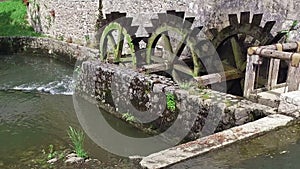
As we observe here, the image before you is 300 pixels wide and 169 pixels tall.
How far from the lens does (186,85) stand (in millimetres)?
5883

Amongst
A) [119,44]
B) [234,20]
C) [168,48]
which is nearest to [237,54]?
[234,20]

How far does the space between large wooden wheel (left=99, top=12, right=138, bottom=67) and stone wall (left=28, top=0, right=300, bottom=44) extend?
4.95 ft

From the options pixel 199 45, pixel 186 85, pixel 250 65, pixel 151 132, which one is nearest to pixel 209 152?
pixel 250 65

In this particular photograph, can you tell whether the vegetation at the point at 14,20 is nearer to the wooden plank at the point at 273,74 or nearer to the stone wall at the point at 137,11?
the stone wall at the point at 137,11

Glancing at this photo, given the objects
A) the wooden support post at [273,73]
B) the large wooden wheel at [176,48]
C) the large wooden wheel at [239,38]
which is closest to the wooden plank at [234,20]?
the large wooden wheel at [239,38]

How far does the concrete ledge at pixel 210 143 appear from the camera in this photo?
3.38m

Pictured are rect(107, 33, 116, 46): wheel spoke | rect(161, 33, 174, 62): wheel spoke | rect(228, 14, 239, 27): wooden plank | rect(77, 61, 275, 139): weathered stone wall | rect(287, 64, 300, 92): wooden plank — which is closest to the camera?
rect(287, 64, 300, 92): wooden plank

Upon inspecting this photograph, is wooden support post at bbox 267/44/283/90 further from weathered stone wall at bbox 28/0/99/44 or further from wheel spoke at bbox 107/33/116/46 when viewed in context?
weathered stone wall at bbox 28/0/99/44

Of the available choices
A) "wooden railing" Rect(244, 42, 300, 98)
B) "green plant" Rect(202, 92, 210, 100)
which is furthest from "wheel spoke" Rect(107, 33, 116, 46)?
"wooden railing" Rect(244, 42, 300, 98)

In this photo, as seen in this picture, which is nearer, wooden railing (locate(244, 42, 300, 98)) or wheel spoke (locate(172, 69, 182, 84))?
wooden railing (locate(244, 42, 300, 98))

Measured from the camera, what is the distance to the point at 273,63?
5.41 meters

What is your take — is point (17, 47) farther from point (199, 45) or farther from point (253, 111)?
point (253, 111)

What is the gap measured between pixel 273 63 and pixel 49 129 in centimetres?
401

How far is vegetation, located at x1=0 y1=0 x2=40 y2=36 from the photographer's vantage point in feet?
51.1
